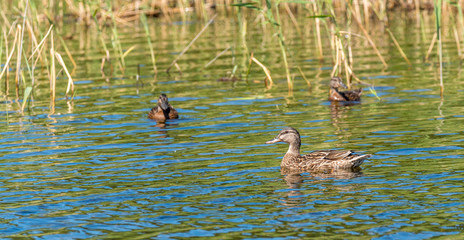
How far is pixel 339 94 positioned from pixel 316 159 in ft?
19.6

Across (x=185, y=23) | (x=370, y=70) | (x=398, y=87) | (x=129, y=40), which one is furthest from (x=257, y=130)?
(x=185, y=23)

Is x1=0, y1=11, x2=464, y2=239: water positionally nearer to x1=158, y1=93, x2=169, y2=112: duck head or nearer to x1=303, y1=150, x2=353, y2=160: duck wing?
x1=303, y1=150, x2=353, y2=160: duck wing

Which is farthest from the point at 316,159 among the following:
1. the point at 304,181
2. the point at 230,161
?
the point at 230,161

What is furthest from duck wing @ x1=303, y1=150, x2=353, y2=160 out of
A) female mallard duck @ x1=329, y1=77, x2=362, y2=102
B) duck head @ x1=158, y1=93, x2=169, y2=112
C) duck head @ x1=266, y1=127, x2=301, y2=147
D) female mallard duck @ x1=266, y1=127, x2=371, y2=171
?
female mallard duck @ x1=329, y1=77, x2=362, y2=102

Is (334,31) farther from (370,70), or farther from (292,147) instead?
(292,147)

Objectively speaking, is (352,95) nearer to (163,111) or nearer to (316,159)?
(163,111)

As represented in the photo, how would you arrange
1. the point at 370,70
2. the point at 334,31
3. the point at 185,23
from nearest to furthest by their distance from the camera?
the point at 334,31
the point at 370,70
the point at 185,23

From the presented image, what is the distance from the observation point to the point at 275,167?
10992mm

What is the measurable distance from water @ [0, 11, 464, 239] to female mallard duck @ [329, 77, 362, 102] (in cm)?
36

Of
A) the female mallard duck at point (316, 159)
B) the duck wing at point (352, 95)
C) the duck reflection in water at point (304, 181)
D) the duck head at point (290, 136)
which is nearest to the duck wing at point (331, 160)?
the female mallard duck at point (316, 159)

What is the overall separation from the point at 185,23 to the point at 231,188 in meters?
28.2

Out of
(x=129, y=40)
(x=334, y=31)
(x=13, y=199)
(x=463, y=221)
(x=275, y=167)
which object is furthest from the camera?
(x=129, y=40)

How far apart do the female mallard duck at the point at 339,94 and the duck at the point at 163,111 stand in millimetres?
3673

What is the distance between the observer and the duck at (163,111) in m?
15.0
